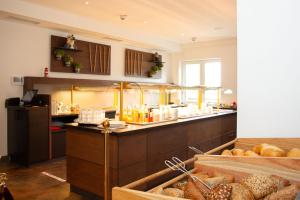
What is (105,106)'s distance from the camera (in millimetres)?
7012

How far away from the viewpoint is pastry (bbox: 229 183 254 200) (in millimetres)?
861

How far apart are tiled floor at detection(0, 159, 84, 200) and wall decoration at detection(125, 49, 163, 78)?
3.70m

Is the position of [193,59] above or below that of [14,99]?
above

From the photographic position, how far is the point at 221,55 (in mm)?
8258

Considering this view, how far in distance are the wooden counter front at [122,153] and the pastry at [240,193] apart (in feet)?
6.71

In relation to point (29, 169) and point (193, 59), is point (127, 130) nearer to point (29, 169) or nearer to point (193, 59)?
point (29, 169)

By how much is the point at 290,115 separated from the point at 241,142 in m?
0.35

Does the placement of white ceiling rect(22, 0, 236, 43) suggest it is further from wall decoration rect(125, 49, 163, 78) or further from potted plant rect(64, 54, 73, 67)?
potted plant rect(64, 54, 73, 67)

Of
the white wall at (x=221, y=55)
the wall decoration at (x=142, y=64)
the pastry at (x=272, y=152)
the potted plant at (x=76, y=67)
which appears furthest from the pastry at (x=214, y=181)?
the white wall at (x=221, y=55)

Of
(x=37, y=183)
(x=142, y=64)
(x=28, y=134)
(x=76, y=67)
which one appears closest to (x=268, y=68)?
(x=37, y=183)

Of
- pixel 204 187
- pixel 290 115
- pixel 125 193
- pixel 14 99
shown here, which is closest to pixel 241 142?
pixel 290 115

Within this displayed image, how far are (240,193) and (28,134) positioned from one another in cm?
445

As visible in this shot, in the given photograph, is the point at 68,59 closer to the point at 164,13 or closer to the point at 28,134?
the point at 28,134

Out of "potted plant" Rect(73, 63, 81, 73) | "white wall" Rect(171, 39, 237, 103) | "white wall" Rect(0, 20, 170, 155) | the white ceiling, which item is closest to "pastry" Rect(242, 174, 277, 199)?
the white ceiling
